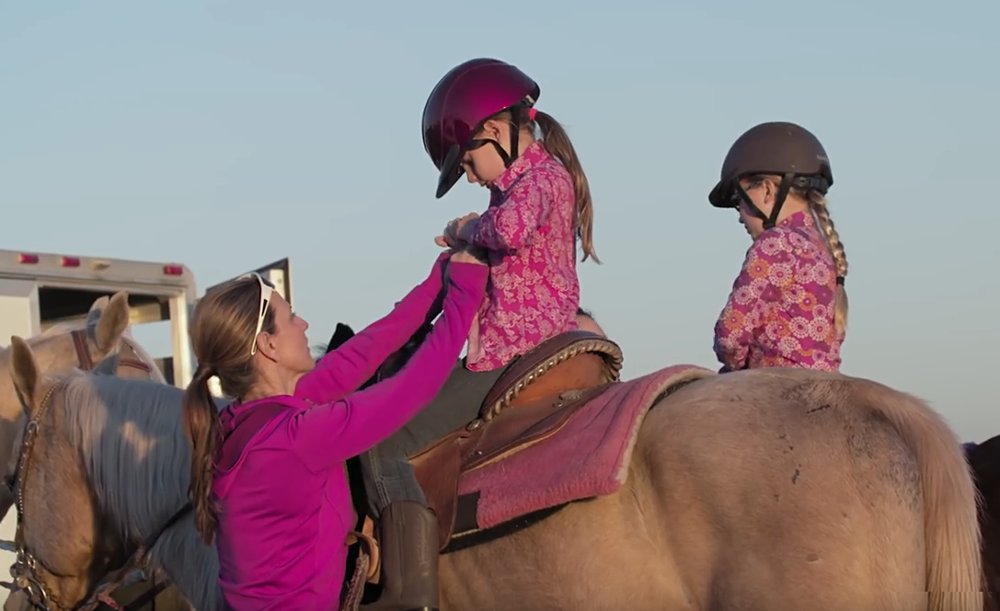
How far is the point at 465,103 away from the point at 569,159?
1.40ft

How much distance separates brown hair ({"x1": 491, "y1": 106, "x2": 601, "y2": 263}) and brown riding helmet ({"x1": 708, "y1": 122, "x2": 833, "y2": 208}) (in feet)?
2.29

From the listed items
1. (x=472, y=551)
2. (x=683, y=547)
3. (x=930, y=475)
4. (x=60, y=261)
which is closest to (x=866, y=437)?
(x=930, y=475)

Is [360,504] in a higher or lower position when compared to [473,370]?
lower

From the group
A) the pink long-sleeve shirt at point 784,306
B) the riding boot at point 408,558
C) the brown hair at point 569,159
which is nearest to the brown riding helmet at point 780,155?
the pink long-sleeve shirt at point 784,306

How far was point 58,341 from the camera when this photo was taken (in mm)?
6945

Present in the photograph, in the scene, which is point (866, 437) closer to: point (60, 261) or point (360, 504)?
point (360, 504)

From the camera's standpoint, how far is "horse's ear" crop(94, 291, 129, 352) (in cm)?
665

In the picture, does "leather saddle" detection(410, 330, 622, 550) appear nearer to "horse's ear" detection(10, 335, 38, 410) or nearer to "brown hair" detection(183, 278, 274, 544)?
"brown hair" detection(183, 278, 274, 544)

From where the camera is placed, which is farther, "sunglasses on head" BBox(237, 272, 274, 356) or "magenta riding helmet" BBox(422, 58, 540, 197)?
"magenta riding helmet" BBox(422, 58, 540, 197)

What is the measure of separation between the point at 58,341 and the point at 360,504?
124 inches

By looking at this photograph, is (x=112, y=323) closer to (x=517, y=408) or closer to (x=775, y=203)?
(x=517, y=408)

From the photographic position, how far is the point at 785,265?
4.71m

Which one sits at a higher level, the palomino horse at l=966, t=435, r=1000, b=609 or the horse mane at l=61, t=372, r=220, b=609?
the horse mane at l=61, t=372, r=220, b=609

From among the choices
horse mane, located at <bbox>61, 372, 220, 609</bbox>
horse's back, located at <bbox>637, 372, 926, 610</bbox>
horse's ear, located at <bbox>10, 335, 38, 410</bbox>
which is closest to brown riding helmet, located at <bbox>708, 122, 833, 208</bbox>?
horse's back, located at <bbox>637, 372, 926, 610</bbox>
